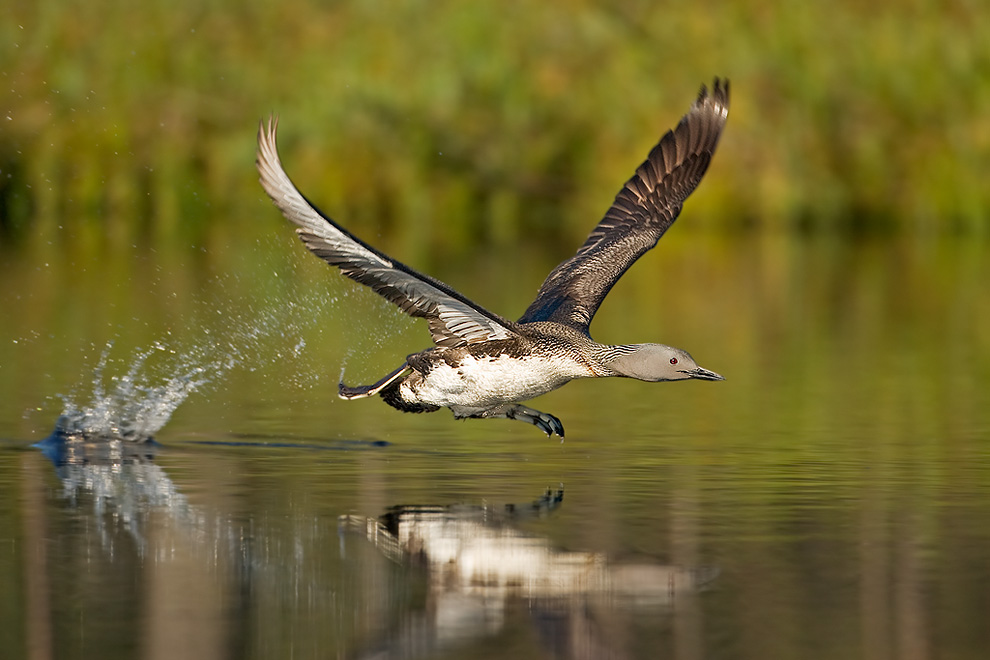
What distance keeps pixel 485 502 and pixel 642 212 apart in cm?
496

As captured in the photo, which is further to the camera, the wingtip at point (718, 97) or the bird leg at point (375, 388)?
the wingtip at point (718, 97)

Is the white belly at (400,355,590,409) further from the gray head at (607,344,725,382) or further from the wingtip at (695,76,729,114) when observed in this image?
the wingtip at (695,76,729,114)

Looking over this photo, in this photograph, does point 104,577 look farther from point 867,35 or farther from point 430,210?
point 867,35

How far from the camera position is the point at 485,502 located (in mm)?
10992

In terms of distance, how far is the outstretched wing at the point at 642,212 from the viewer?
14.2 meters

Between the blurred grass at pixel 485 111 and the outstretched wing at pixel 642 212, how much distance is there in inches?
953

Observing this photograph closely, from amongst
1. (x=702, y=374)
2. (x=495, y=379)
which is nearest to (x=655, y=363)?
(x=702, y=374)

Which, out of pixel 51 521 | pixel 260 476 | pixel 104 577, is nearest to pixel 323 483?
pixel 260 476

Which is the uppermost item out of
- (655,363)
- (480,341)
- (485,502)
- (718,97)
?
(718,97)

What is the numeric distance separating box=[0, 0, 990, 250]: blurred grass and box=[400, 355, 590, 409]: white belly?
27085 millimetres

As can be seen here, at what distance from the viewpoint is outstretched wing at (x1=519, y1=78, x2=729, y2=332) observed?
46.5ft

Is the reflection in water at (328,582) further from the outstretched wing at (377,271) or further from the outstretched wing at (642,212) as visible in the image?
the outstretched wing at (642,212)

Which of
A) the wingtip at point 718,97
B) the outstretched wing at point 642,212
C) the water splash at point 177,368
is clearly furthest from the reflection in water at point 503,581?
the wingtip at point 718,97

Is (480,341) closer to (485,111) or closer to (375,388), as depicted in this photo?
(375,388)
